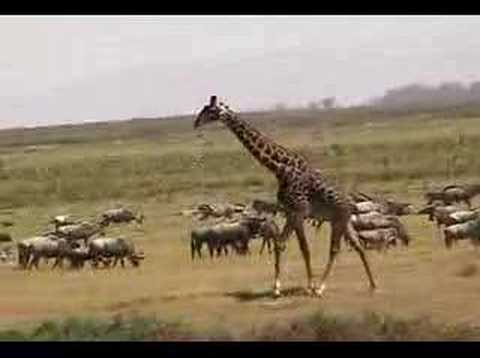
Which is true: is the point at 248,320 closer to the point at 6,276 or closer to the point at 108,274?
the point at 108,274

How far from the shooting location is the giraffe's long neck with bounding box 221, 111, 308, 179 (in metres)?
10.6

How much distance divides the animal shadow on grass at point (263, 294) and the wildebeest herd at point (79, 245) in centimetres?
109

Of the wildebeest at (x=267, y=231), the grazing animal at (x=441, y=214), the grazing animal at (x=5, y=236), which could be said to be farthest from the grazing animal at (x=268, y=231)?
the grazing animal at (x=5, y=236)

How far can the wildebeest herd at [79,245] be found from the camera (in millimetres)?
10844

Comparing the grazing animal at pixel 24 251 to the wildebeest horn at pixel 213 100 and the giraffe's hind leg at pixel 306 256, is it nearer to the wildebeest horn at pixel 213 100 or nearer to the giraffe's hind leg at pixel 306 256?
the wildebeest horn at pixel 213 100

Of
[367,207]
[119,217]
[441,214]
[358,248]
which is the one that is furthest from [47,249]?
[441,214]

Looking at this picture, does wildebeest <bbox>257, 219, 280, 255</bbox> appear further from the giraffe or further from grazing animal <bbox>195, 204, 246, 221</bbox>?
grazing animal <bbox>195, 204, 246, 221</bbox>

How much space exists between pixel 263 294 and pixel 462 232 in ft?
7.25

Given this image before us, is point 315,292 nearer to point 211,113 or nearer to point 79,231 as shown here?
point 211,113

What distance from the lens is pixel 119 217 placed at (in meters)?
10.9

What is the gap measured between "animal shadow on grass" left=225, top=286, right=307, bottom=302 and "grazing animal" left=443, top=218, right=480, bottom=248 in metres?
1.64

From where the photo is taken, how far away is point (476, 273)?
10492mm
